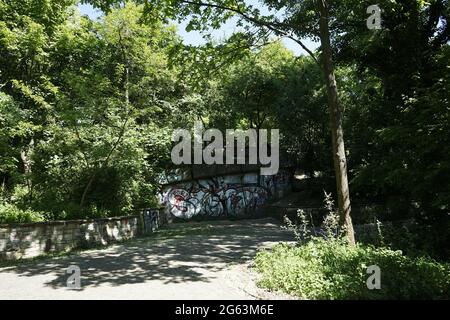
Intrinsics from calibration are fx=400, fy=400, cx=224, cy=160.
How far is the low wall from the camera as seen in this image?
10.0m

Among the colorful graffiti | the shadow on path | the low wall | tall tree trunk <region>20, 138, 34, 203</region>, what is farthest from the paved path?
the colorful graffiti

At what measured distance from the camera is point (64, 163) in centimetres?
1485

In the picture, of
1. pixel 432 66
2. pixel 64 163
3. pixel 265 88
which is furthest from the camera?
pixel 265 88

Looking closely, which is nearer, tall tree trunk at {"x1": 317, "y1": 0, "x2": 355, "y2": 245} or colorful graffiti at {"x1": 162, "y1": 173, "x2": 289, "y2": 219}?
tall tree trunk at {"x1": 317, "y1": 0, "x2": 355, "y2": 245}

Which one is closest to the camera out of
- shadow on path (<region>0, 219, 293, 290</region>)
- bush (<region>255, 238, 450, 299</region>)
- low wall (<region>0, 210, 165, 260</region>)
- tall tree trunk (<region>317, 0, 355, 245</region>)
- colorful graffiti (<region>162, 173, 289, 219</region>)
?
bush (<region>255, 238, 450, 299</region>)

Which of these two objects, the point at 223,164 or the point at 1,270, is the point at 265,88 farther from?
the point at 1,270

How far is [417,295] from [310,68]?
18044 millimetres

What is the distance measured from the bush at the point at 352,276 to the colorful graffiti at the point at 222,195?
1647cm

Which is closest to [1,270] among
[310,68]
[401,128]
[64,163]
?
[64,163]

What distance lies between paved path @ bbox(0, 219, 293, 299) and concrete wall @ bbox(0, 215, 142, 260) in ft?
3.09

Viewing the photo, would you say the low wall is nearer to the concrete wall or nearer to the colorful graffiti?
the concrete wall

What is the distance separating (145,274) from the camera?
310 inches

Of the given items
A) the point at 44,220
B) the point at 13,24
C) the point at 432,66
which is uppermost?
the point at 13,24

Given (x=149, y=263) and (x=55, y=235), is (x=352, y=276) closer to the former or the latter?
(x=149, y=263)
